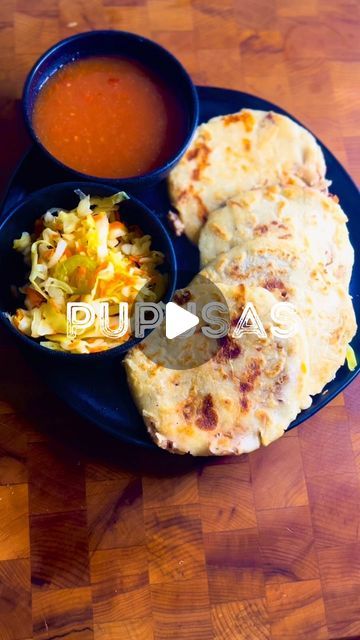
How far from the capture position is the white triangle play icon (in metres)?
2.14

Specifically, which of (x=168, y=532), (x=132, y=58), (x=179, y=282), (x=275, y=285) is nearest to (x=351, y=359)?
(x=275, y=285)

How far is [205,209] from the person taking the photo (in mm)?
2344

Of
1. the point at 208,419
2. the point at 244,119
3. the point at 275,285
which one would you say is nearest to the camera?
the point at 208,419

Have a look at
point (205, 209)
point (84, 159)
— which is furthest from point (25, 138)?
point (205, 209)

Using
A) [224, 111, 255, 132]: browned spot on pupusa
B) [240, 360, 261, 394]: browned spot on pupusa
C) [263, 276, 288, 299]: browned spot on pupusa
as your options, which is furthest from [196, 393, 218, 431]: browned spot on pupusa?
[224, 111, 255, 132]: browned spot on pupusa

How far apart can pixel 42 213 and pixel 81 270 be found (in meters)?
0.26

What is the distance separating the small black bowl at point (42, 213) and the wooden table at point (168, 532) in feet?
0.86

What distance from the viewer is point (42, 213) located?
86.7 inches

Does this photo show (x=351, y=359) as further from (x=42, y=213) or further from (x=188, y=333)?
(x=42, y=213)

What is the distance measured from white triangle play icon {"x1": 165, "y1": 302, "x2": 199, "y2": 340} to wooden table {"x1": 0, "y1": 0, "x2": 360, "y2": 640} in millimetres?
435

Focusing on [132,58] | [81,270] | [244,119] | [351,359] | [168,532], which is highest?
[132,58]

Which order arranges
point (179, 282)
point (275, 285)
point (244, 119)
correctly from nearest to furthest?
point (275, 285), point (179, 282), point (244, 119)

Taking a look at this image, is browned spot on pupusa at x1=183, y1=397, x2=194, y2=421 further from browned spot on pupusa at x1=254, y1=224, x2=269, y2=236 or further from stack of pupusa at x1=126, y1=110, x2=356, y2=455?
browned spot on pupusa at x1=254, y1=224, x2=269, y2=236

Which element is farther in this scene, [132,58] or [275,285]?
[132,58]
